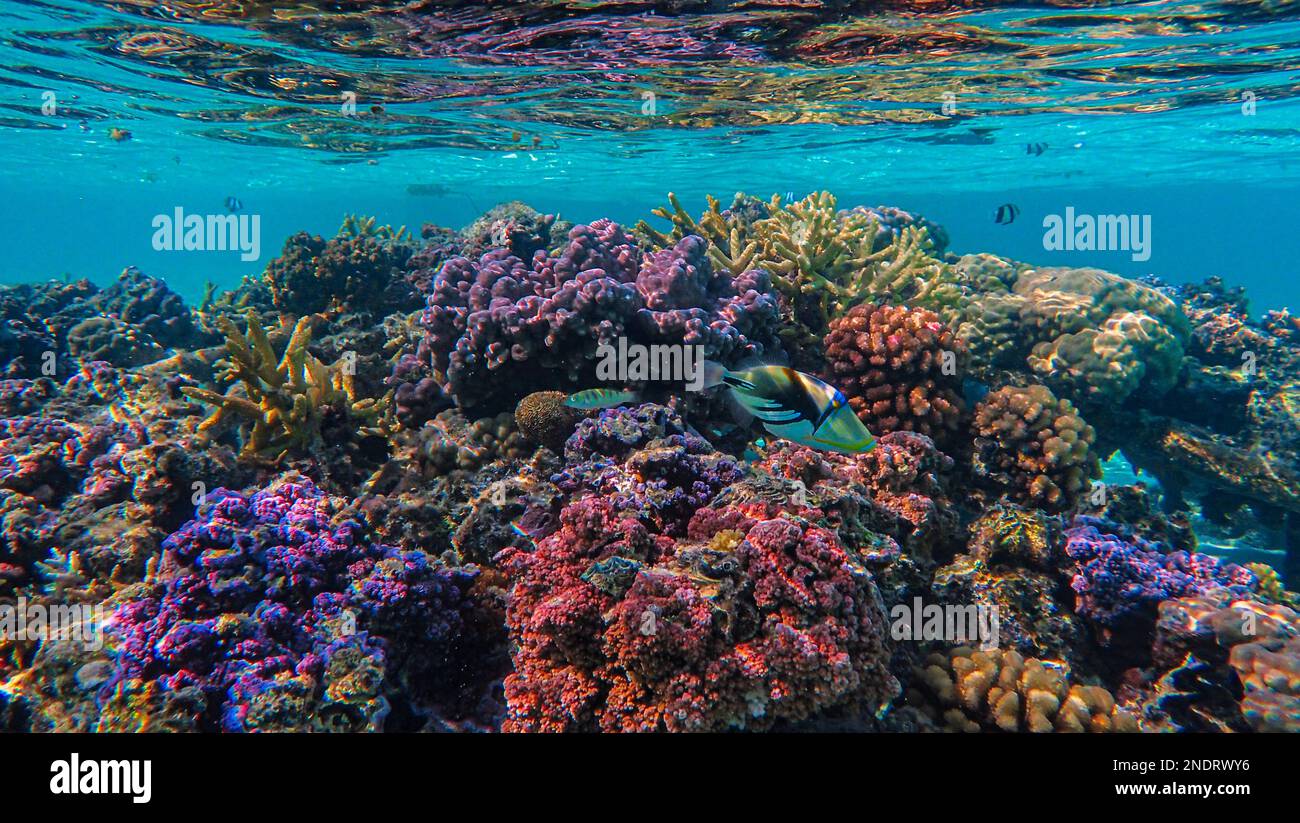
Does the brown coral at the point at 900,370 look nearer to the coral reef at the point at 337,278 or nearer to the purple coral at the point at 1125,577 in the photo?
the purple coral at the point at 1125,577

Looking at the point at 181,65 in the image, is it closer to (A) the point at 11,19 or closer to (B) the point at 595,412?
(A) the point at 11,19

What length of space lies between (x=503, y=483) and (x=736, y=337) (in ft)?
8.92

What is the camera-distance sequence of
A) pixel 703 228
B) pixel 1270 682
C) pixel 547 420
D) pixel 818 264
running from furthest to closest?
pixel 703 228, pixel 818 264, pixel 547 420, pixel 1270 682

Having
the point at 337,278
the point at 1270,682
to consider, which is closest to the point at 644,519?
the point at 1270,682

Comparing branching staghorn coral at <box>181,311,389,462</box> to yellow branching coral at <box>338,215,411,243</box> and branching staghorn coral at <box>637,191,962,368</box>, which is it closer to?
branching staghorn coral at <box>637,191,962,368</box>

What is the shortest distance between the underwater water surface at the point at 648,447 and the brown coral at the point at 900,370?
0.15 feet

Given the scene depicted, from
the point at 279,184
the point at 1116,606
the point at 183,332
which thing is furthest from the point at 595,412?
the point at 279,184

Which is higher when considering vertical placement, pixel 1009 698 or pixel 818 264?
pixel 818 264

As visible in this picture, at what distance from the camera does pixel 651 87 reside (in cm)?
1606

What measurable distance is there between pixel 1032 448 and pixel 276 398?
25.3 feet

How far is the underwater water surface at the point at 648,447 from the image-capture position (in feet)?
9.91

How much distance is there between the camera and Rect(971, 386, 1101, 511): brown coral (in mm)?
5957

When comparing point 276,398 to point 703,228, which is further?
point 703,228

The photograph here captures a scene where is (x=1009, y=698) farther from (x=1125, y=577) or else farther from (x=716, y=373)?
(x=716, y=373)
